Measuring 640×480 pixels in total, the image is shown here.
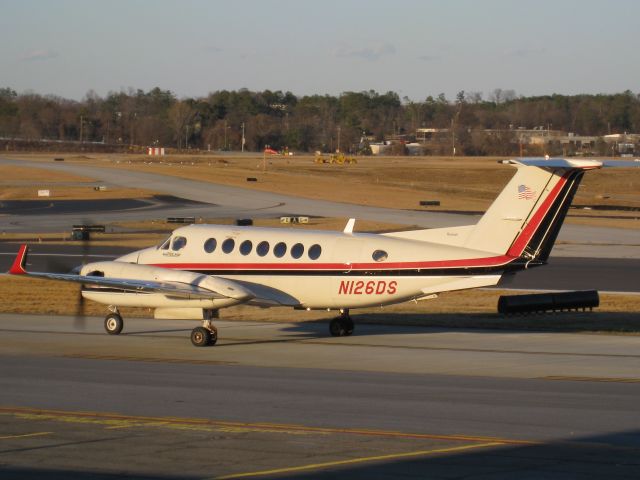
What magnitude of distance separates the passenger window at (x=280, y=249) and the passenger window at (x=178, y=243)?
2.44m

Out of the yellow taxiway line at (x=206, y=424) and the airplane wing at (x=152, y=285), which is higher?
the airplane wing at (x=152, y=285)

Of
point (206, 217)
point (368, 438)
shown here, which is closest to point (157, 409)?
point (368, 438)

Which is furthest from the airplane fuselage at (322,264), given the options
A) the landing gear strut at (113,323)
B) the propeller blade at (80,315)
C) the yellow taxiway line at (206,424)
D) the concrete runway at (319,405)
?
the yellow taxiway line at (206,424)

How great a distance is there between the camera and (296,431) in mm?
14273

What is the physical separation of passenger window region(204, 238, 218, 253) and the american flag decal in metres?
7.39

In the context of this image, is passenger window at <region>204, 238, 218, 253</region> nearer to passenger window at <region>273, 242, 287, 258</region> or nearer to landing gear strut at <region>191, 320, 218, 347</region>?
passenger window at <region>273, 242, 287, 258</region>

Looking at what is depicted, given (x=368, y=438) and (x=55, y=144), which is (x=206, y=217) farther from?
(x=55, y=144)

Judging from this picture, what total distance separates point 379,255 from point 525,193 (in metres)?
3.55

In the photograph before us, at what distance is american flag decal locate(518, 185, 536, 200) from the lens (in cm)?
2272

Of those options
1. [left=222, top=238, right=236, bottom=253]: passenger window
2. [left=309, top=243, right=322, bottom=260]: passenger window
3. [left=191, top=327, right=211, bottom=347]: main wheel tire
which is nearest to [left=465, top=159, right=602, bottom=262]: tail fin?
[left=309, top=243, right=322, bottom=260]: passenger window

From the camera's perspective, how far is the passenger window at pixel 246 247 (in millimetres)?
24656

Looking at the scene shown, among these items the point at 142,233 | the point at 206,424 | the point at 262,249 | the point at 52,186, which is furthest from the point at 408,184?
the point at 206,424

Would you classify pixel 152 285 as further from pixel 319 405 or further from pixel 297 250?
pixel 319 405

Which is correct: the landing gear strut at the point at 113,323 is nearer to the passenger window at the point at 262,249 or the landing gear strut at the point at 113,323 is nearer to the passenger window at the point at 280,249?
the passenger window at the point at 262,249
